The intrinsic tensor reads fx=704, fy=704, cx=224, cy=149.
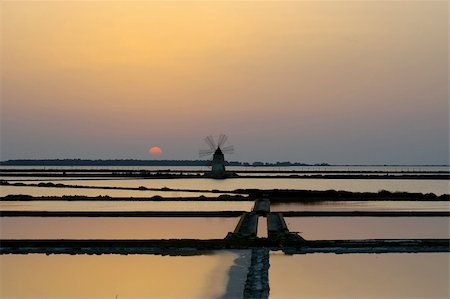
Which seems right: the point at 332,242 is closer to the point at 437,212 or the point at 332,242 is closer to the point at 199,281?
the point at 199,281

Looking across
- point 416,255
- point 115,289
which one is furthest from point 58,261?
point 416,255

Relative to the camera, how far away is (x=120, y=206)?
2556 cm

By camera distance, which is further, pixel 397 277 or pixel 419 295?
pixel 397 277

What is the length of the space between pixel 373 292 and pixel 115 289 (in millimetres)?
3562

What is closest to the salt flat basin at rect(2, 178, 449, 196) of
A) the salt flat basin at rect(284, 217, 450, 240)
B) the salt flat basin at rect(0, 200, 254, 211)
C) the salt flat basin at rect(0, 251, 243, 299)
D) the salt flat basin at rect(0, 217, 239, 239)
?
the salt flat basin at rect(0, 200, 254, 211)

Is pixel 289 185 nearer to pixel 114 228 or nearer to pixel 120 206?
pixel 120 206

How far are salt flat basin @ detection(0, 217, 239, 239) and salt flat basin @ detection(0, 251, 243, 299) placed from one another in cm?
328

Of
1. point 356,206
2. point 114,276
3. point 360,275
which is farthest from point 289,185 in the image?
point 114,276

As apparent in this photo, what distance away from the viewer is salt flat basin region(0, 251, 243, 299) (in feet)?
31.2

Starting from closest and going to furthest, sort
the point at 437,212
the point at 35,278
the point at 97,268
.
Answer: the point at 35,278 → the point at 97,268 → the point at 437,212

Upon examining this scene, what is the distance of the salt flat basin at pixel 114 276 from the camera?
9508 mm

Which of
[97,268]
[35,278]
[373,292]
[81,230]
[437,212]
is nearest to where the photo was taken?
[373,292]

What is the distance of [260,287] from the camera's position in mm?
9023

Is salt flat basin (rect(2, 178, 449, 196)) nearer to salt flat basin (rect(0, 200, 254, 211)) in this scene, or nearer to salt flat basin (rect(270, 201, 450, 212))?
salt flat basin (rect(270, 201, 450, 212))
